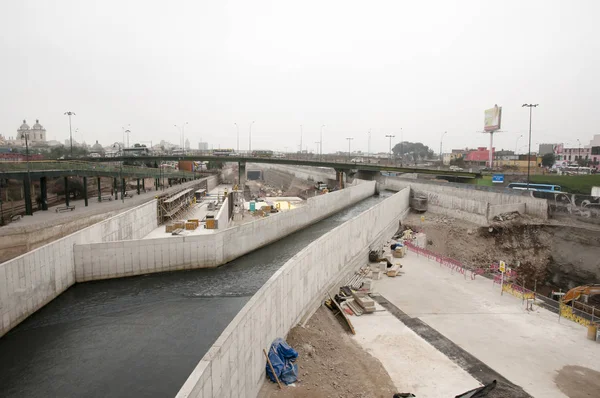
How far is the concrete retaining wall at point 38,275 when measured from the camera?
53.0 ft

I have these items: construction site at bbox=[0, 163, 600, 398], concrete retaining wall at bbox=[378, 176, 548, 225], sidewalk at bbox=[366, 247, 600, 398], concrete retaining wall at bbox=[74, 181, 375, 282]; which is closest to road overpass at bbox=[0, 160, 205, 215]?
construction site at bbox=[0, 163, 600, 398]

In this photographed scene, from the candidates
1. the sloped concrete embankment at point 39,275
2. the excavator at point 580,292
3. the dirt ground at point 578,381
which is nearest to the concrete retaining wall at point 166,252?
the sloped concrete embankment at point 39,275

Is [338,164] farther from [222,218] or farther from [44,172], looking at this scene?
[44,172]

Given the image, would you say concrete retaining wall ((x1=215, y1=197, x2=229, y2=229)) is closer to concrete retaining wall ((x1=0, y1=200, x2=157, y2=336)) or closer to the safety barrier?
concrete retaining wall ((x1=0, y1=200, x2=157, y2=336))

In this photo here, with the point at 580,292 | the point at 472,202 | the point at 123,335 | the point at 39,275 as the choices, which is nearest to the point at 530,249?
the point at 472,202

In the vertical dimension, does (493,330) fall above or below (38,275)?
below

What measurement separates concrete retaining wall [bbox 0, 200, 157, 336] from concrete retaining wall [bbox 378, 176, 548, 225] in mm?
37706

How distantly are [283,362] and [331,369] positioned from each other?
1669mm

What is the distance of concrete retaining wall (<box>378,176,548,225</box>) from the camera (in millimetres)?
38800

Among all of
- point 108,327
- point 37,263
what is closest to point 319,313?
point 108,327

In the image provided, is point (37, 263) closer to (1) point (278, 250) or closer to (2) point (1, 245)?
(2) point (1, 245)

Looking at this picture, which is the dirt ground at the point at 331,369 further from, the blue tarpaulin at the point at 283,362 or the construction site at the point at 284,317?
the blue tarpaulin at the point at 283,362

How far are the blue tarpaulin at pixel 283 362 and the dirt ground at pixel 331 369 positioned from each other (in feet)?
0.71

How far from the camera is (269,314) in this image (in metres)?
11.9
